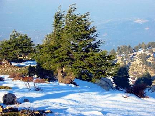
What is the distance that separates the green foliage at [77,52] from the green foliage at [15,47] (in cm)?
1266

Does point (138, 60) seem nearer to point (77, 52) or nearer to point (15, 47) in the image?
point (15, 47)

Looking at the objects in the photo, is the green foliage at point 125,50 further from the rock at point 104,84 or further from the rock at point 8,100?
the rock at point 8,100

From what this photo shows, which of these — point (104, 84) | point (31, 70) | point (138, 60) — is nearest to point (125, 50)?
point (138, 60)

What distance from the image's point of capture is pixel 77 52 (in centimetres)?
2292

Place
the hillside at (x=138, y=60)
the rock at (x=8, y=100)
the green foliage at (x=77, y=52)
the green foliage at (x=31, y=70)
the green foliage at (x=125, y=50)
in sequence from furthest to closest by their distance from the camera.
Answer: the green foliage at (x=125, y=50) < the hillside at (x=138, y=60) < the green foliage at (x=31, y=70) < the green foliage at (x=77, y=52) < the rock at (x=8, y=100)

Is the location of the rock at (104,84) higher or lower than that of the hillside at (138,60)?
lower

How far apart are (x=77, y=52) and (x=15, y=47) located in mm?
17479

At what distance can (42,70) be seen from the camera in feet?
83.5

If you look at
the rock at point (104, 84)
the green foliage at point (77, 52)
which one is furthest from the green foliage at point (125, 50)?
the green foliage at point (77, 52)

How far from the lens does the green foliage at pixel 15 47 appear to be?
35844 mm

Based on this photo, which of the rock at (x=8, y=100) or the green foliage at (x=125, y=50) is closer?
the rock at (x=8, y=100)

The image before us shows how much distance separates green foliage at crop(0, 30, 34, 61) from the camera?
1411 inches

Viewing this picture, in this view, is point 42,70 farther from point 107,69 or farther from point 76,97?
point 76,97

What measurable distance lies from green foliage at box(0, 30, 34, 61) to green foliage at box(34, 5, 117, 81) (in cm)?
1266
